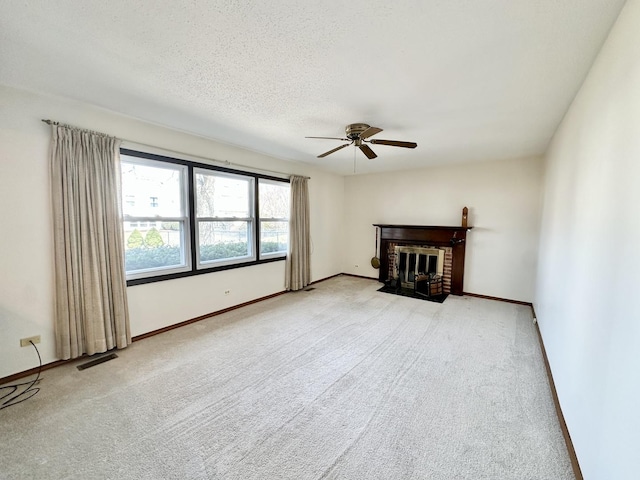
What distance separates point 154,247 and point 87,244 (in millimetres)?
682

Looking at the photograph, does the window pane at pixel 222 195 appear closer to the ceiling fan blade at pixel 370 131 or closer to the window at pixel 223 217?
the window at pixel 223 217

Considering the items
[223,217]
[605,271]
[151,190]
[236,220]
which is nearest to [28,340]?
[151,190]

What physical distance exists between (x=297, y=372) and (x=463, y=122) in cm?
304

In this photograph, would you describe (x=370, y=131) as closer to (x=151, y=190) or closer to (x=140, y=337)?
(x=151, y=190)

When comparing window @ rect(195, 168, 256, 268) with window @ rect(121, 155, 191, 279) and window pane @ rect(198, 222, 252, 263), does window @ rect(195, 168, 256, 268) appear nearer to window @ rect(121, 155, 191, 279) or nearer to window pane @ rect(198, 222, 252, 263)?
window pane @ rect(198, 222, 252, 263)

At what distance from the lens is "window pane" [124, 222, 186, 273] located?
2.96m

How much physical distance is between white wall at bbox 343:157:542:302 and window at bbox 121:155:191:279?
4.04 meters

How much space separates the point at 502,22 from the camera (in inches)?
54.1

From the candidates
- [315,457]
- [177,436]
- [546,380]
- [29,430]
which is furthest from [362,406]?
[29,430]

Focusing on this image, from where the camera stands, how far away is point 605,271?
1.34m

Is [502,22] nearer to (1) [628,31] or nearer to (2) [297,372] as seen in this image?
(1) [628,31]

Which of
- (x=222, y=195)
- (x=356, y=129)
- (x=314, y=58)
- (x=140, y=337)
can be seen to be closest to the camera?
(x=314, y=58)

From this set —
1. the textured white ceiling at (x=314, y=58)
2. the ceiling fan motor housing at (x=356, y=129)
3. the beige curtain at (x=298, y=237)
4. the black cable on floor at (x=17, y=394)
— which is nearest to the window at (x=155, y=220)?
the textured white ceiling at (x=314, y=58)

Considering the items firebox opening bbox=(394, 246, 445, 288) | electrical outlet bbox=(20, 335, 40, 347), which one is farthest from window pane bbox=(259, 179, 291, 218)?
electrical outlet bbox=(20, 335, 40, 347)
